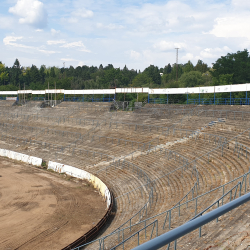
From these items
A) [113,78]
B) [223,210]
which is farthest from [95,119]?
[113,78]

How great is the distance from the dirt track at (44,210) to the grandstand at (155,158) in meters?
1.90

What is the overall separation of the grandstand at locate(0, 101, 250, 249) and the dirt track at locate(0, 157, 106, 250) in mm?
1901

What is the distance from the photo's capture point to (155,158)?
85.1 ft

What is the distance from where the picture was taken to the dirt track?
15.7 m

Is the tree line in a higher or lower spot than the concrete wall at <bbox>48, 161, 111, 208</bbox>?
higher

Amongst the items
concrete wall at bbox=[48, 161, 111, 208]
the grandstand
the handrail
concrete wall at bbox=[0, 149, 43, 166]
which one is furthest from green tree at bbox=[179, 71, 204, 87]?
the handrail

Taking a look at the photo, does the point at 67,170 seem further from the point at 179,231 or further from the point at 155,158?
the point at 179,231

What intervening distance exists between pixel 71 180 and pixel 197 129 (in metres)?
15.0

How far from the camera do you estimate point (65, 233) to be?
53.4 feet

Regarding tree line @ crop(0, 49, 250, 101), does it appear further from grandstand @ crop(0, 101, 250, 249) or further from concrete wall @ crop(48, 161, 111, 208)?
concrete wall @ crop(48, 161, 111, 208)

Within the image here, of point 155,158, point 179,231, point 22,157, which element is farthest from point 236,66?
point 179,231

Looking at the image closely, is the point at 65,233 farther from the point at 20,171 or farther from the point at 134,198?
the point at 20,171

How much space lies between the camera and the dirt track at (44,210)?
616 inches

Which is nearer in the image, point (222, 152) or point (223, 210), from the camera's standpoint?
point (223, 210)
